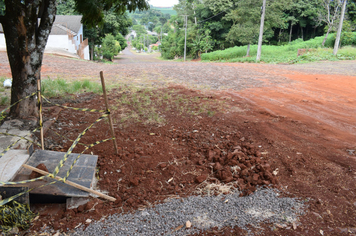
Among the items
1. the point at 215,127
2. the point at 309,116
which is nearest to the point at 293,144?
the point at 215,127

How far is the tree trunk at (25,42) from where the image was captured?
399cm

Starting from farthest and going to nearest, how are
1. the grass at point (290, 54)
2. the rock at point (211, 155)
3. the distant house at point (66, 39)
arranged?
the distant house at point (66, 39)
the grass at point (290, 54)
the rock at point (211, 155)

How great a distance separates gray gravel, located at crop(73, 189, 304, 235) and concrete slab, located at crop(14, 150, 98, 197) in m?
0.52

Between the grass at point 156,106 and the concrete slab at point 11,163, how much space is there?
2.12 meters

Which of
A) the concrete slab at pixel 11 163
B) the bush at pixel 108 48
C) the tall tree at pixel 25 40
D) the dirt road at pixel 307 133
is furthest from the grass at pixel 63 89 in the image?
the bush at pixel 108 48

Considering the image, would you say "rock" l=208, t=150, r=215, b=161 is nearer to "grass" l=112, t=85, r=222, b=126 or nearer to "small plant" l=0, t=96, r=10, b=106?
"grass" l=112, t=85, r=222, b=126

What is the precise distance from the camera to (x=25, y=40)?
4156 mm

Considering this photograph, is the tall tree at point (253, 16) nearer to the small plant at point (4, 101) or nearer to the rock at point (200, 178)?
the small plant at point (4, 101)

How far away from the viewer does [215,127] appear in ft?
16.7

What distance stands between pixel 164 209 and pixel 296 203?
4.75ft

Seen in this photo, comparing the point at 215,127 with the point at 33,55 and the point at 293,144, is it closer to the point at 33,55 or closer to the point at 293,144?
the point at 293,144

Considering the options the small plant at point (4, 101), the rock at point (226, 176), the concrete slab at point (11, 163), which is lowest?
the rock at point (226, 176)

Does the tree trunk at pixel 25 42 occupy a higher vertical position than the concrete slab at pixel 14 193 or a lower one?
higher

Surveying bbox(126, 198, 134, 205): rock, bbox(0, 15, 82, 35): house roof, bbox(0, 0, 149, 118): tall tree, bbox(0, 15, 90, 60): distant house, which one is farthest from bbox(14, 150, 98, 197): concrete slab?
bbox(0, 15, 82, 35): house roof
